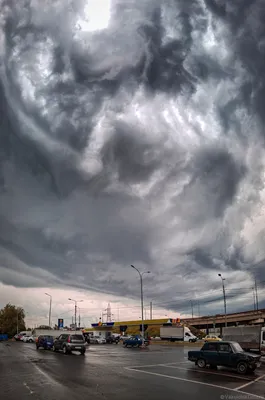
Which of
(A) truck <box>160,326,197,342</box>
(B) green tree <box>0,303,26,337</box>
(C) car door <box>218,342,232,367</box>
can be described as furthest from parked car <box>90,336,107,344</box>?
(B) green tree <box>0,303,26,337</box>

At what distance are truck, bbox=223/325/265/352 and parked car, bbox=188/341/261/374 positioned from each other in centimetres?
1201

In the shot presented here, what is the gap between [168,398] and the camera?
12.9 metres

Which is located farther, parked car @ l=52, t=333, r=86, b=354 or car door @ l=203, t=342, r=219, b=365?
parked car @ l=52, t=333, r=86, b=354

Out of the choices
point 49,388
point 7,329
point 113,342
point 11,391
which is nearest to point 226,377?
point 49,388

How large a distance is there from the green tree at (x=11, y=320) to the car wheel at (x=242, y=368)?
149 meters

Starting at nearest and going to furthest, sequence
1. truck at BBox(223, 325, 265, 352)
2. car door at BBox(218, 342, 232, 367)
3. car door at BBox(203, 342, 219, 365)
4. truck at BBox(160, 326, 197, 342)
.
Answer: car door at BBox(218, 342, 232, 367) < car door at BBox(203, 342, 219, 365) < truck at BBox(223, 325, 265, 352) < truck at BBox(160, 326, 197, 342)

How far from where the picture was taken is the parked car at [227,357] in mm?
20203

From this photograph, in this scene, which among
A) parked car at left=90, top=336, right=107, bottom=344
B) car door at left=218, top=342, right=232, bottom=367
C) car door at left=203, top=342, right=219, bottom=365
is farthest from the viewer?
parked car at left=90, top=336, right=107, bottom=344

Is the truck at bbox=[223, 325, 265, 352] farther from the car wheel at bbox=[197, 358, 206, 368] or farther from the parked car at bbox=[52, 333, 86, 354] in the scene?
the parked car at bbox=[52, 333, 86, 354]

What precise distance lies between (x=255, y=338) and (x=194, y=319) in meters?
121

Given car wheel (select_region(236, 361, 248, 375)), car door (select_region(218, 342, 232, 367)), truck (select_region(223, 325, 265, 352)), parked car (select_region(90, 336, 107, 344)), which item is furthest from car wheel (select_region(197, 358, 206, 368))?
parked car (select_region(90, 336, 107, 344))

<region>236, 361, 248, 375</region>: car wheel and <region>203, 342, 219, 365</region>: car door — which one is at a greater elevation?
<region>203, 342, 219, 365</region>: car door

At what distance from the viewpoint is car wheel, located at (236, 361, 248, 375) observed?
2011cm

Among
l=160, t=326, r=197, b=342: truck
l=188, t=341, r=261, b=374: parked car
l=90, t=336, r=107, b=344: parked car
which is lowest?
l=90, t=336, r=107, b=344: parked car
